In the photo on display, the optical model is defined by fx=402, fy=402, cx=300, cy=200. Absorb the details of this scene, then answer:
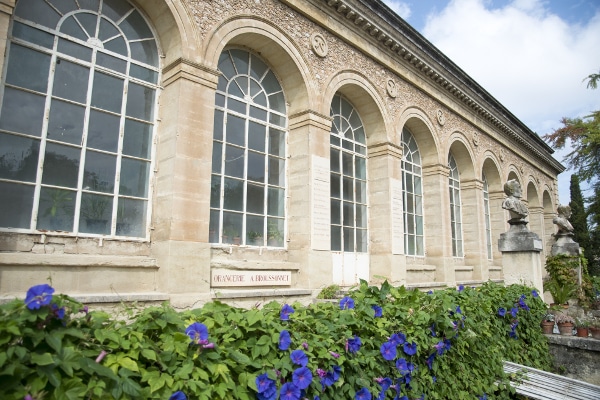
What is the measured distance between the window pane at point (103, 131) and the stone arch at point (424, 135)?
7594mm

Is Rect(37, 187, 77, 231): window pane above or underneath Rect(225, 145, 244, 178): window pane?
underneath

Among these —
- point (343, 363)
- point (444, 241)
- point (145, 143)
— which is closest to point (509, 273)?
point (444, 241)

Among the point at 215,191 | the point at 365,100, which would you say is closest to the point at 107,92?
the point at 215,191

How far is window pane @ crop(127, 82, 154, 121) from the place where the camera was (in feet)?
19.2

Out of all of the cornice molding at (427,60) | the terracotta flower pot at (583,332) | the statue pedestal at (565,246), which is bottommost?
the terracotta flower pot at (583,332)

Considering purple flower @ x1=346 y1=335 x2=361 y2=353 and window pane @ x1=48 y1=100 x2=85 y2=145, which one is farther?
window pane @ x1=48 y1=100 x2=85 y2=145

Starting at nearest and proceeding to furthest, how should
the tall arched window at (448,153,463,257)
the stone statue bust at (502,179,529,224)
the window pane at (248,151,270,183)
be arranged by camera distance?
the window pane at (248,151,270,183)
the stone statue bust at (502,179,529,224)
the tall arched window at (448,153,463,257)

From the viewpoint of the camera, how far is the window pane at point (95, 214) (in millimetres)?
5176

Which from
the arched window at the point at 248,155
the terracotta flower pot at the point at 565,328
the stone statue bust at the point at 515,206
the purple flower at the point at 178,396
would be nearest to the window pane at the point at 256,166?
the arched window at the point at 248,155

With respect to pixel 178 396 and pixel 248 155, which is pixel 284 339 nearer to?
pixel 178 396

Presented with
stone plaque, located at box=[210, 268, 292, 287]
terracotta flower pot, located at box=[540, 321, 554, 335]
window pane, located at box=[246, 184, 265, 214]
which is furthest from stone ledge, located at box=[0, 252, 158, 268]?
terracotta flower pot, located at box=[540, 321, 554, 335]

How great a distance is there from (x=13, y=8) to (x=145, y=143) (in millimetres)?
2153

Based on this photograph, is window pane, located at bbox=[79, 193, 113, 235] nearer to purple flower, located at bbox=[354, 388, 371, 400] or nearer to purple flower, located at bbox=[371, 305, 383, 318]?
purple flower, located at bbox=[371, 305, 383, 318]

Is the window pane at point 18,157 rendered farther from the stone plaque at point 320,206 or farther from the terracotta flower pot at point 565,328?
the terracotta flower pot at point 565,328
